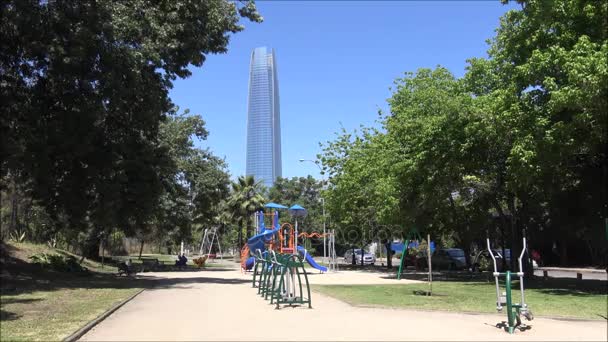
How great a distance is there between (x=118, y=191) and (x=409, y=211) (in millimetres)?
12753

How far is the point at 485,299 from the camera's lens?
50.5ft

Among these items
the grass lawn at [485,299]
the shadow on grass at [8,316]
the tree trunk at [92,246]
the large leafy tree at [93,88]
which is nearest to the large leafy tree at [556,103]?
the grass lawn at [485,299]

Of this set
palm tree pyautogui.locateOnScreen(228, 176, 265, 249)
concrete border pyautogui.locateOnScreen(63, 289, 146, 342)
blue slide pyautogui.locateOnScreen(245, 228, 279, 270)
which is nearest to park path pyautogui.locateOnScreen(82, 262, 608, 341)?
concrete border pyautogui.locateOnScreen(63, 289, 146, 342)

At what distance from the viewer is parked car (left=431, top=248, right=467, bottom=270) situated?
1358 inches

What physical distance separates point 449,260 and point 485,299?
65.0 ft

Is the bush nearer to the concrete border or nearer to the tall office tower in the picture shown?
→ the concrete border

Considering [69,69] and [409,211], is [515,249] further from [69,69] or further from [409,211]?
[69,69]

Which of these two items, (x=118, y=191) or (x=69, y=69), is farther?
(x=118, y=191)

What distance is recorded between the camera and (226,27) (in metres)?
21.8

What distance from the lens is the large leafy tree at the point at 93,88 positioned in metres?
17.5

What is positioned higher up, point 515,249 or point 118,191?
point 118,191

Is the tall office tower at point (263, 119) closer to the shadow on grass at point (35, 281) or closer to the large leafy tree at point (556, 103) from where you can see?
the shadow on grass at point (35, 281)

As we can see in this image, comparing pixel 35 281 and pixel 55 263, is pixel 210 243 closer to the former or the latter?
pixel 55 263

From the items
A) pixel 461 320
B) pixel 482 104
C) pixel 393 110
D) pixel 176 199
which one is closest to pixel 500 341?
pixel 461 320
